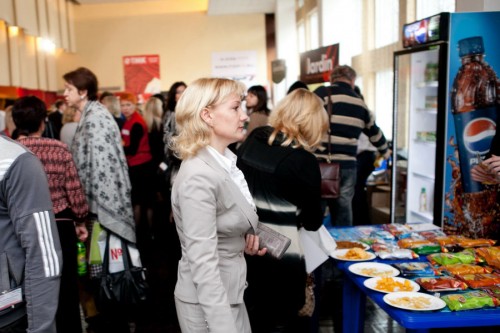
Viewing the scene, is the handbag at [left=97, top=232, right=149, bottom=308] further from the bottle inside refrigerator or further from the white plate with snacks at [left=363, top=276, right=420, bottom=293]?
the bottle inside refrigerator

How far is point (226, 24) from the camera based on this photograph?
12680mm

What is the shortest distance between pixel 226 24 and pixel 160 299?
32.3ft

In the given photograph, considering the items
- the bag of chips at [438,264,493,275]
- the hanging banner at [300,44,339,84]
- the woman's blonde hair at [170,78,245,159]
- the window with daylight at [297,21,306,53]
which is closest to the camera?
the woman's blonde hair at [170,78,245,159]

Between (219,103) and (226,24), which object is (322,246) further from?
(226,24)

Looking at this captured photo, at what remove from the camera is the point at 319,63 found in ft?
21.8

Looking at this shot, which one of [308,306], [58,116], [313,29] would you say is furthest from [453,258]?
[313,29]

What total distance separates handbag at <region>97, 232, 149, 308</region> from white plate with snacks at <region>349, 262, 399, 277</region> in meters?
1.37

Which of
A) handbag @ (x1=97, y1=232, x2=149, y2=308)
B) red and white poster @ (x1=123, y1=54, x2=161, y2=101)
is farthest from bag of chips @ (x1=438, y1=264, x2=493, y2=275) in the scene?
red and white poster @ (x1=123, y1=54, x2=161, y2=101)

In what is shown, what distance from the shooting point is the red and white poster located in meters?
12.5

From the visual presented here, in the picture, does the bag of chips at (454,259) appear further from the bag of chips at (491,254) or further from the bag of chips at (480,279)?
the bag of chips at (480,279)

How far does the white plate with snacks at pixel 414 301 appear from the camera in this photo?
1.81 metres

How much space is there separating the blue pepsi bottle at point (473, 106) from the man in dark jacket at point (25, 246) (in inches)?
100

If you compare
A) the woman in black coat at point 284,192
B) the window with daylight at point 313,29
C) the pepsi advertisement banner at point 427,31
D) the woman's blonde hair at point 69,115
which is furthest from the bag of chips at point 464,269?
the window with daylight at point 313,29

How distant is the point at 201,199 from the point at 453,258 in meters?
1.35
